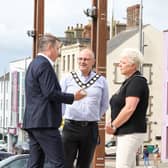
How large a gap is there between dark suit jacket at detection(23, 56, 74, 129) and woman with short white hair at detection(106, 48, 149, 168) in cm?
54

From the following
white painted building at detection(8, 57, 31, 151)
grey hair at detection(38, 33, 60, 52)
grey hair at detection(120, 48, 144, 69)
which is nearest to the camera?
grey hair at detection(38, 33, 60, 52)

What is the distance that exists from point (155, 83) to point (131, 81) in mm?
65994

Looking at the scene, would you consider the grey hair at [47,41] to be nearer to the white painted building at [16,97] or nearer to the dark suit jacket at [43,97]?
the dark suit jacket at [43,97]

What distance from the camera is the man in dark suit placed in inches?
288

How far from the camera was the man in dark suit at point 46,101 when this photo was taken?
24.0 ft

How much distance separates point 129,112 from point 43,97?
Result: 89 centimetres

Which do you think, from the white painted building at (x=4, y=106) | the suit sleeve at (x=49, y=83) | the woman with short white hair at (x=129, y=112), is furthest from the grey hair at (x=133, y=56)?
the white painted building at (x=4, y=106)

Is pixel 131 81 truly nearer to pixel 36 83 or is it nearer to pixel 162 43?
pixel 36 83

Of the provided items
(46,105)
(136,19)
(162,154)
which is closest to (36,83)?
(46,105)

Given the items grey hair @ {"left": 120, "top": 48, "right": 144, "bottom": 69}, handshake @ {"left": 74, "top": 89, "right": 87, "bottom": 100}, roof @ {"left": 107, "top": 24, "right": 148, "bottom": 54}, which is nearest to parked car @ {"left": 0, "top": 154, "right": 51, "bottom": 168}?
handshake @ {"left": 74, "top": 89, "right": 87, "bottom": 100}

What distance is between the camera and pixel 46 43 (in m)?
7.46

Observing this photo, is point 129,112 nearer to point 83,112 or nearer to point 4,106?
point 83,112

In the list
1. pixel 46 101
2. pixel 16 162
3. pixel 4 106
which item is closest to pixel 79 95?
pixel 46 101

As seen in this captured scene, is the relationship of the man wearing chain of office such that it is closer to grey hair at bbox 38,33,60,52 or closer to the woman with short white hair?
the woman with short white hair
